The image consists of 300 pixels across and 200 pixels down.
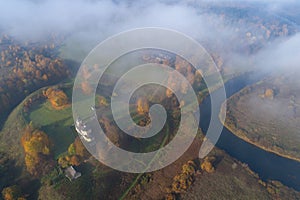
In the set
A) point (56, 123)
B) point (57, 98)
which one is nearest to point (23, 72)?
point (57, 98)

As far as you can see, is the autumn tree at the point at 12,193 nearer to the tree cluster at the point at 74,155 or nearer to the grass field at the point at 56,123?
the tree cluster at the point at 74,155

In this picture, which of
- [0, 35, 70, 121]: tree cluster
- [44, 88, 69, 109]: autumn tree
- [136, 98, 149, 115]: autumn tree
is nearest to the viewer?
[136, 98, 149, 115]: autumn tree

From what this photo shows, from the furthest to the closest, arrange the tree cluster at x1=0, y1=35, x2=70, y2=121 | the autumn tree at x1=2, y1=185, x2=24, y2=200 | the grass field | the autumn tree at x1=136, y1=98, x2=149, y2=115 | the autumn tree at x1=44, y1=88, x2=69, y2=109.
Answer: the tree cluster at x1=0, y1=35, x2=70, y2=121
the autumn tree at x1=44, y1=88, x2=69, y2=109
the autumn tree at x1=136, y1=98, x2=149, y2=115
the grass field
the autumn tree at x1=2, y1=185, x2=24, y2=200

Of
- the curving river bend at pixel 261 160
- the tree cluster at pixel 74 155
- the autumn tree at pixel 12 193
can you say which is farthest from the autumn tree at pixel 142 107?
the autumn tree at pixel 12 193

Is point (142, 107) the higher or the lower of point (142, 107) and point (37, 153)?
the higher

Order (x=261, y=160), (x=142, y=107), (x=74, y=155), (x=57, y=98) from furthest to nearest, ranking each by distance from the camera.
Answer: (x=57, y=98) → (x=142, y=107) → (x=261, y=160) → (x=74, y=155)

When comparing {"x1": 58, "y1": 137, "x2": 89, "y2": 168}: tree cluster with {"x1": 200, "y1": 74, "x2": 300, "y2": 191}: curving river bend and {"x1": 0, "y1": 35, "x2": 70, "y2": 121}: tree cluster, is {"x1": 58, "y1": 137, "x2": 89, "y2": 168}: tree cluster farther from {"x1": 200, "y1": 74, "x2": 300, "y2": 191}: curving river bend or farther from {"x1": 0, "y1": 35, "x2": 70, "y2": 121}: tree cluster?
{"x1": 0, "y1": 35, "x2": 70, "y2": 121}: tree cluster

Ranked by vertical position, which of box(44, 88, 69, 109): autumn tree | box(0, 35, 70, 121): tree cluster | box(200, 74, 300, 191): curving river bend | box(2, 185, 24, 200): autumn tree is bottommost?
box(0, 35, 70, 121): tree cluster

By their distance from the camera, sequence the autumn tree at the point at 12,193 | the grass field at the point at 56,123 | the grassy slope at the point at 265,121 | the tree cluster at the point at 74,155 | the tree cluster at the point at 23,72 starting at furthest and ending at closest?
the tree cluster at the point at 23,72, the grassy slope at the point at 265,121, the grass field at the point at 56,123, the tree cluster at the point at 74,155, the autumn tree at the point at 12,193

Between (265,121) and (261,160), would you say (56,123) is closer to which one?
(261,160)

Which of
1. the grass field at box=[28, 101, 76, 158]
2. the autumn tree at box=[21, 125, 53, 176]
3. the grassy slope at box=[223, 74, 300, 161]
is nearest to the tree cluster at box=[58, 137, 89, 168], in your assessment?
the autumn tree at box=[21, 125, 53, 176]

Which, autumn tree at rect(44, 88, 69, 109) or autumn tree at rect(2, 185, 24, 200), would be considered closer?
autumn tree at rect(2, 185, 24, 200)
